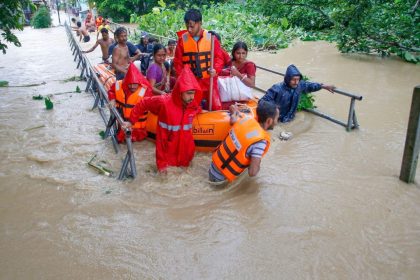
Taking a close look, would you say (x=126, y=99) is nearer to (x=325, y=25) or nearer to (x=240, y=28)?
(x=240, y=28)

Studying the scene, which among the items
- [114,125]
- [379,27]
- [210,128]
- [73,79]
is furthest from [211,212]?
[379,27]

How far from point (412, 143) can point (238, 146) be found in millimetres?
1877

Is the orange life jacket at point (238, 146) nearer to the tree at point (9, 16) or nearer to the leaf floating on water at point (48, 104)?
the leaf floating on water at point (48, 104)

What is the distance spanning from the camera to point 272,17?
52.0ft

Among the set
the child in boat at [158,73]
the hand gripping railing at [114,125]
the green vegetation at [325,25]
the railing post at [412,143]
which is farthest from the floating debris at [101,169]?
the green vegetation at [325,25]

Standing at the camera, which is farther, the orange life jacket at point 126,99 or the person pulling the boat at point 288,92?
the person pulling the boat at point 288,92

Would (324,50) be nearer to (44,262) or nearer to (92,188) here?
(92,188)

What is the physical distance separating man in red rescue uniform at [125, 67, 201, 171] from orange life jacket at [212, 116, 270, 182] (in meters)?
0.49

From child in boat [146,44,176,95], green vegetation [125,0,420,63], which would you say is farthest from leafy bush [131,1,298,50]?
child in boat [146,44,176,95]

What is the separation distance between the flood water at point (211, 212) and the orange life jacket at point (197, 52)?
1.23 m

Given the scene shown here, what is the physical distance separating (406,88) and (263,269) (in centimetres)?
705

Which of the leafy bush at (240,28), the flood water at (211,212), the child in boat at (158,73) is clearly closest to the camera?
the flood water at (211,212)

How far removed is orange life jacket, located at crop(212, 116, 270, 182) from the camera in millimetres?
3326

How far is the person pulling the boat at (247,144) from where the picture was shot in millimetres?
3334
